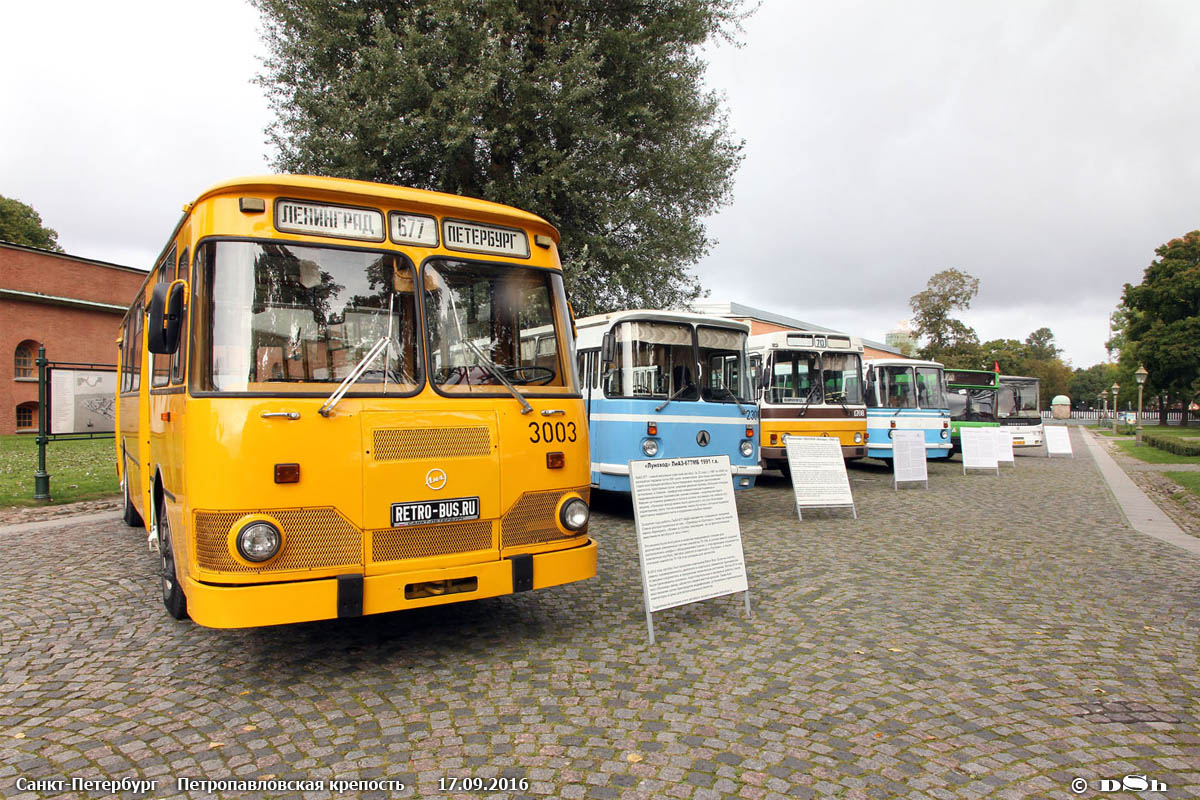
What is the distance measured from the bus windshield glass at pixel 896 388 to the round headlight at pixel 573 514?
15223 millimetres

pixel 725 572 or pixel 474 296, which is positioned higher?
pixel 474 296

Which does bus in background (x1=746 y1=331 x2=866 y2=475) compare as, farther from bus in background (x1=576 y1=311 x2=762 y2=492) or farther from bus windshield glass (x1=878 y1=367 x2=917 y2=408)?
bus in background (x1=576 y1=311 x2=762 y2=492)

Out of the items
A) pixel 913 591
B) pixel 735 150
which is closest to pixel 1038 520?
pixel 913 591

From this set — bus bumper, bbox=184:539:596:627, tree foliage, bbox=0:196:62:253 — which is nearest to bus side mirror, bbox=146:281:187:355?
bus bumper, bbox=184:539:596:627

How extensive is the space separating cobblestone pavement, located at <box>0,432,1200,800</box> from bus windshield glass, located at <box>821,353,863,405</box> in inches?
322

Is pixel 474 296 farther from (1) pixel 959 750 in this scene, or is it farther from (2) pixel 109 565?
(2) pixel 109 565

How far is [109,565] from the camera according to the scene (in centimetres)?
767

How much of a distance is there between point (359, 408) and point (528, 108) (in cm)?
1339

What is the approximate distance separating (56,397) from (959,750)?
14188mm

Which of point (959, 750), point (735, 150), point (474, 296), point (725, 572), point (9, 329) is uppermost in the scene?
point (735, 150)

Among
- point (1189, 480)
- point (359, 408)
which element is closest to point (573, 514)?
point (359, 408)

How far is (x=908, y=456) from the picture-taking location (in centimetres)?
1466

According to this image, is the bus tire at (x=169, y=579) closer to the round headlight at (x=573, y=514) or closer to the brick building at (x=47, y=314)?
the round headlight at (x=573, y=514)

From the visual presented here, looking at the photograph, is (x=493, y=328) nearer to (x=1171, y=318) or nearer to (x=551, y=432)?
(x=551, y=432)
